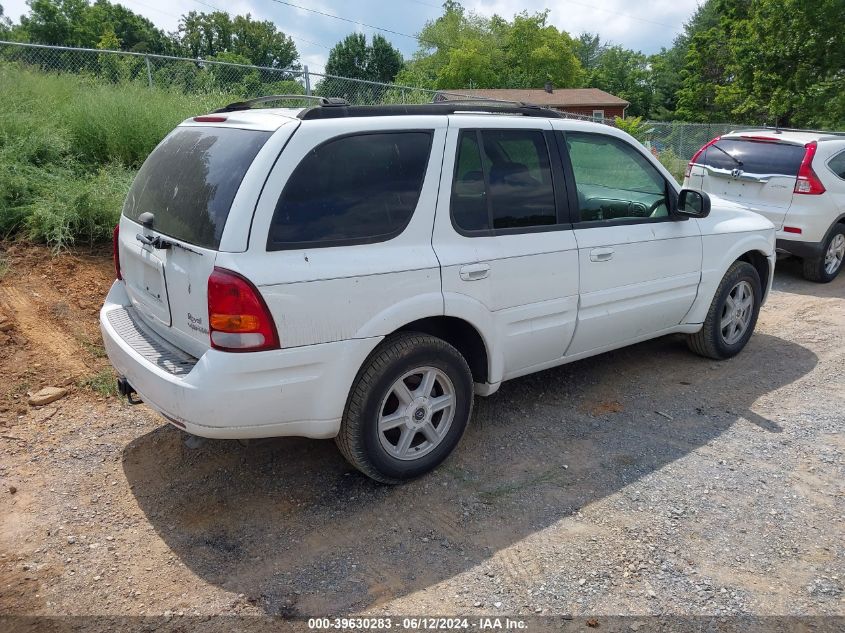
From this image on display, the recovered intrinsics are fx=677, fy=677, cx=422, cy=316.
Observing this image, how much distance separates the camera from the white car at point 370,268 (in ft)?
9.88

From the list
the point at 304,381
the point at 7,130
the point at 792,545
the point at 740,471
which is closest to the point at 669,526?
the point at 792,545

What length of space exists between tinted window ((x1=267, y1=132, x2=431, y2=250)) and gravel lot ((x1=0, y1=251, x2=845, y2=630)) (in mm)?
1403

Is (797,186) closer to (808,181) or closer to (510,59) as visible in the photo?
(808,181)

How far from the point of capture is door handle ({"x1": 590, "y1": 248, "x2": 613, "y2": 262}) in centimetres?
420

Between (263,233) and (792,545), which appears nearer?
(263,233)

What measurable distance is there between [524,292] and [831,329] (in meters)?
4.23

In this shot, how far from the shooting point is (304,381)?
3105mm

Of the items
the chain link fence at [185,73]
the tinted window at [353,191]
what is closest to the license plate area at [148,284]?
the tinted window at [353,191]

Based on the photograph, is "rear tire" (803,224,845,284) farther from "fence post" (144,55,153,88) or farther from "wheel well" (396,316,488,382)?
"fence post" (144,55,153,88)

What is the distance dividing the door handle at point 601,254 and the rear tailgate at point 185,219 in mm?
2110

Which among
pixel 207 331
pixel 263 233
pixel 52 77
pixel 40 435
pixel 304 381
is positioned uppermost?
pixel 52 77

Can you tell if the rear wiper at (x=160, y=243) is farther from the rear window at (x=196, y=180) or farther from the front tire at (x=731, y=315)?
the front tire at (x=731, y=315)

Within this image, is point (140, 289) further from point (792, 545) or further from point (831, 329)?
point (831, 329)

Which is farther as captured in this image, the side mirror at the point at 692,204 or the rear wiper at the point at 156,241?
the side mirror at the point at 692,204
